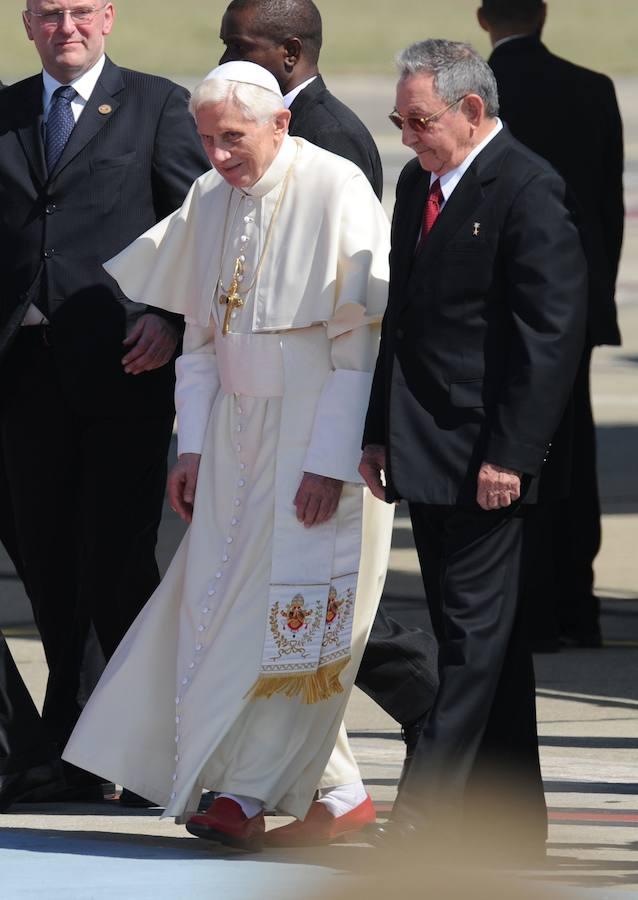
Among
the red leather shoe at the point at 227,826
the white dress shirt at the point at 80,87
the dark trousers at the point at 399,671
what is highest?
the white dress shirt at the point at 80,87

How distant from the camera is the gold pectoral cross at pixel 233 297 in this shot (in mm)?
4742

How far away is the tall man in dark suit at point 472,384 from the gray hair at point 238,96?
11.7 inches

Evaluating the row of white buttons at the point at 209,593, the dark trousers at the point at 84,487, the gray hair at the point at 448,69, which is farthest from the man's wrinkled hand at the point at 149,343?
the gray hair at the point at 448,69

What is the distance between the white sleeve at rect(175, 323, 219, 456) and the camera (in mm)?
4840

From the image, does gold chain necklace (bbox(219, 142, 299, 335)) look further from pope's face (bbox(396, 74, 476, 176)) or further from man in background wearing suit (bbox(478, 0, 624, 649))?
man in background wearing suit (bbox(478, 0, 624, 649))

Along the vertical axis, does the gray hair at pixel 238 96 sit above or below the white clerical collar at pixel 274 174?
above

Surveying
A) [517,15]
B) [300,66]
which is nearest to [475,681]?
[300,66]

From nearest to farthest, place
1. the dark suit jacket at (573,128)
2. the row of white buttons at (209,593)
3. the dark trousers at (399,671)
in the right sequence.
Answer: the row of white buttons at (209,593) → the dark trousers at (399,671) → the dark suit jacket at (573,128)

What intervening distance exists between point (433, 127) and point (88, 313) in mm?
1223

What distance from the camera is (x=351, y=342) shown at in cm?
469

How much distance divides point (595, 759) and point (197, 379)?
1.67 m

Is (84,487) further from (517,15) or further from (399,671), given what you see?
(517,15)

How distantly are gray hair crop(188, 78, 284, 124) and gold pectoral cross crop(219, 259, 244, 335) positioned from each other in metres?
0.33

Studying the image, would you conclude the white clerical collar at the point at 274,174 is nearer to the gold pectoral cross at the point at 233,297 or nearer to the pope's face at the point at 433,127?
the gold pectoral cross at the point at 233,297
